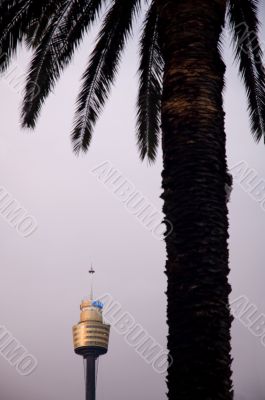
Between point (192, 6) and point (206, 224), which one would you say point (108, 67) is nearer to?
point (192, 6)

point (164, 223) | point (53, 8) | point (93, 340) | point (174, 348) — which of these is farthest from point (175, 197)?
point (93, 340)

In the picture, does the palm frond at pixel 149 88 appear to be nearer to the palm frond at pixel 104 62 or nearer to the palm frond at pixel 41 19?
the palm frond at pixel 104 62

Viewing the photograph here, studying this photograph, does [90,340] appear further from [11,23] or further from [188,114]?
[188,114]

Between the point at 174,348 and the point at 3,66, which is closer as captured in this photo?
the point at 174,348

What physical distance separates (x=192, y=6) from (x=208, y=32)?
1.42 feet

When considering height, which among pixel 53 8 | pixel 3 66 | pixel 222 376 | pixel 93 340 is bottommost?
pixel 222 376

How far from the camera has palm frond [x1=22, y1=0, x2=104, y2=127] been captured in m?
11.2

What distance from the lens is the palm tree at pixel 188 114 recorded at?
6113 millimetres

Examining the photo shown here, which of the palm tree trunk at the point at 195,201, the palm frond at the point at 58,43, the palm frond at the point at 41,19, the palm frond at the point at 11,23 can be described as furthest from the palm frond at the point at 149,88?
the palm tree trunk at the point at 195,201

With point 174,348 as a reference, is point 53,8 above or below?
above

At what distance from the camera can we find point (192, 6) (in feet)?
26.6

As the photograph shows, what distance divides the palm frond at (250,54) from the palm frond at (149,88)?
1588 millimetres

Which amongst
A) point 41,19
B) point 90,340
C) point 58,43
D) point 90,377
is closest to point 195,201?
point 41,19

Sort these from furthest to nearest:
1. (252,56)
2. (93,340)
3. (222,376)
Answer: (93,340) → (252,56) → (222,376)
